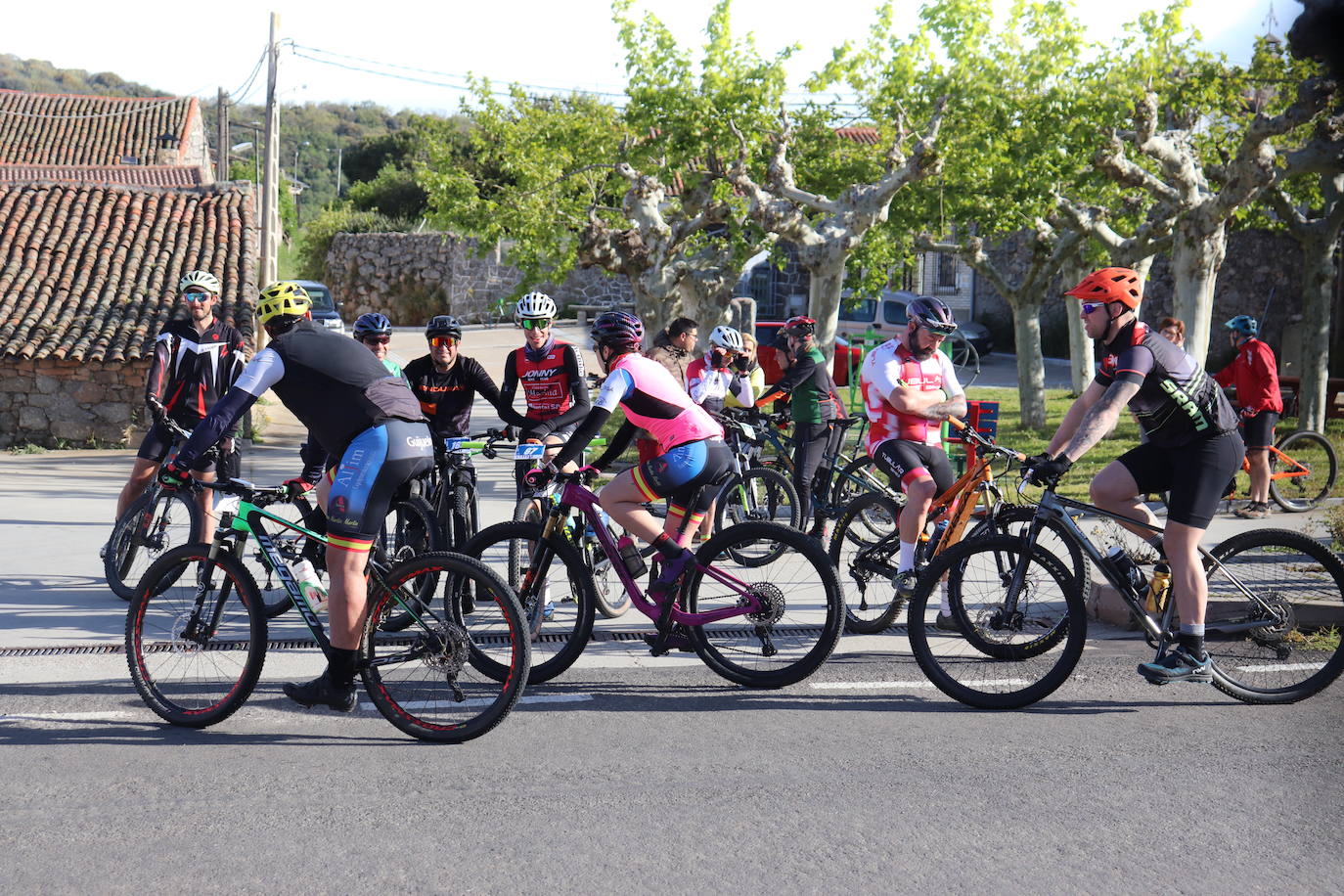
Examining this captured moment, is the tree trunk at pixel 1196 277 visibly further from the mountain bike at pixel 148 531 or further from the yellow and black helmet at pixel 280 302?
the yellow and black helmet at pixel 280 302

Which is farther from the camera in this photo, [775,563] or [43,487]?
[43,487]

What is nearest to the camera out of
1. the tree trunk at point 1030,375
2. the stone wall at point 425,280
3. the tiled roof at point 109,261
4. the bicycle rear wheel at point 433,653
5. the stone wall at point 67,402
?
the bicycle rear wheel at point 433,653

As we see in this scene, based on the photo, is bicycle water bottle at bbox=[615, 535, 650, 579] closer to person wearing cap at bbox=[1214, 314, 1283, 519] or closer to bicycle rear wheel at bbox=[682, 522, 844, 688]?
bicycle rear wheel at bbox=[682, 522, 844, 688]

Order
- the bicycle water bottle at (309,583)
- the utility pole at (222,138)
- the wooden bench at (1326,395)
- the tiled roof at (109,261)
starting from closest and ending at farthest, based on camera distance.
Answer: the bicycle water bottle at (309,583) → the wooden bench at (1326,395) → the tiled roof at (109,261) → the utility pole at (222,138)

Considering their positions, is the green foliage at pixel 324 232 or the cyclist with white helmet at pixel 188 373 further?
the green foliage at pixel 324 232

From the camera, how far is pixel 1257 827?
4.32 metres

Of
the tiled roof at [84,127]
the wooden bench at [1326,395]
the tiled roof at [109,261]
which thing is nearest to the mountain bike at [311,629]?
the tiled roof at [109,261]

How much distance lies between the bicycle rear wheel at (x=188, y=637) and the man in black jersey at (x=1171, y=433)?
11.8 ft

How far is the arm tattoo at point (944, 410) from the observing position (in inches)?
284

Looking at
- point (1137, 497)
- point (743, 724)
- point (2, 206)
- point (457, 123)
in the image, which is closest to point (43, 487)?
point (2, 206)

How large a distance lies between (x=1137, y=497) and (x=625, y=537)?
2.48 m

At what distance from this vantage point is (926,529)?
7297mm

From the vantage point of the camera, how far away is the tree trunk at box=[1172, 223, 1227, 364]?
15.6 m

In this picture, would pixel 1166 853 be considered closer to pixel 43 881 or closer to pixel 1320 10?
pixel 1320 10
